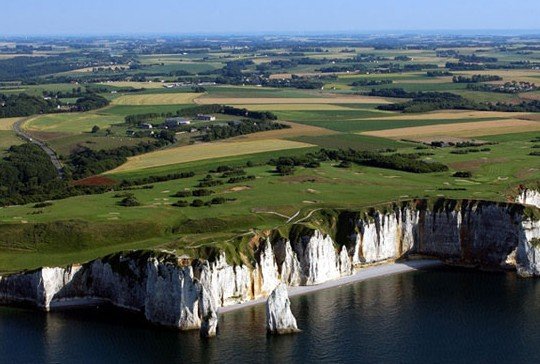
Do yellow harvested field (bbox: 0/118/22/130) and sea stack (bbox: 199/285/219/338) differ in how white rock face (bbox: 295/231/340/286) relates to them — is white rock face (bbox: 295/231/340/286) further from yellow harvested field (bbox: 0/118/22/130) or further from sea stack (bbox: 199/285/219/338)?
yellow harvested field (bbox: 0/118/22/130)

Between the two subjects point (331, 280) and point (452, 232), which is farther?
point (452, 232)

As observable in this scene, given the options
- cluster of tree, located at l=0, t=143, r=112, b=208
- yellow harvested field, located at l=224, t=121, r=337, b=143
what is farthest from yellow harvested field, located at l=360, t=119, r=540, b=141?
cluster of tree, located at l=0, t=143, r=112, b=208

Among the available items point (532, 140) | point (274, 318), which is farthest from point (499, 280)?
point (532, 140)

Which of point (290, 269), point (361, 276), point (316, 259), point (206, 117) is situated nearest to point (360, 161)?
point (361, 276)

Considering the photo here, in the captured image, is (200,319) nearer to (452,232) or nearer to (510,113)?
(452,232)

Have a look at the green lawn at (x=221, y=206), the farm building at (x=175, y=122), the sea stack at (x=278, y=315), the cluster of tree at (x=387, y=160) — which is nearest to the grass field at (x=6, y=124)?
the farm building at (x=175, y=122)

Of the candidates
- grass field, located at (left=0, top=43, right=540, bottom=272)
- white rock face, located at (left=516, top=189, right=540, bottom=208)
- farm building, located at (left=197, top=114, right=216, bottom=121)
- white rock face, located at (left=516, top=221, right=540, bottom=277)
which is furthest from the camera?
farm building, located at (left=197, top=114, right=216, bottom=121)
